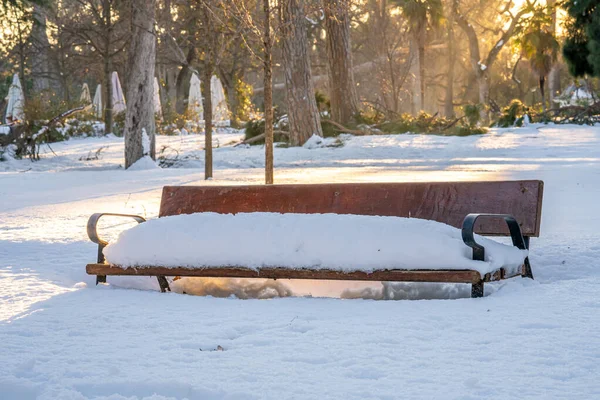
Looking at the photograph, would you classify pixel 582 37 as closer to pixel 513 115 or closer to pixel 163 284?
pixel 513 115

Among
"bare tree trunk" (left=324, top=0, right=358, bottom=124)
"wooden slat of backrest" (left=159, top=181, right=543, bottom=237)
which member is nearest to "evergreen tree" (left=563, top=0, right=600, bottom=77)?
"bare tree trunk" (left=324, top=0, right=358, bottom=124)

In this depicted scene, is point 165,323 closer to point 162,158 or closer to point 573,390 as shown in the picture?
point 573,390

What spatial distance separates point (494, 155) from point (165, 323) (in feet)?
47.3

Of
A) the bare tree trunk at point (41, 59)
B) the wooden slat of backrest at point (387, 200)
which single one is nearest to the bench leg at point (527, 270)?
the wooden slat of backrest at point (387, 200)

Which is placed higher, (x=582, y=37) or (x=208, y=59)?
(x=582, y=37)

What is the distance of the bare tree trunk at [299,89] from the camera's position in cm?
1884

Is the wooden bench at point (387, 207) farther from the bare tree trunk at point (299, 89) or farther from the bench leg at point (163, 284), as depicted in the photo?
the bare tree trunk at point (299, 89)

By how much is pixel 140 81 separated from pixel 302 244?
12.0 meters

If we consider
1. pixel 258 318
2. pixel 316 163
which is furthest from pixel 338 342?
pixel 316 163

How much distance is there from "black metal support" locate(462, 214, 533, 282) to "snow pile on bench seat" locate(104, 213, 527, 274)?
2.5 inches

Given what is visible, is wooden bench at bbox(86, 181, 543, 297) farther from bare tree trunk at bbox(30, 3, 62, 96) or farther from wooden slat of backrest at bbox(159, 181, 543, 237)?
bare tree trunk at bbox(30, 3, 62, 96)

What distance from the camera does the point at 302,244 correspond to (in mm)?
4664

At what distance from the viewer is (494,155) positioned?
17.7 meters

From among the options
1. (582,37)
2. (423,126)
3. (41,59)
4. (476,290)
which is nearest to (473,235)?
(476,290)
